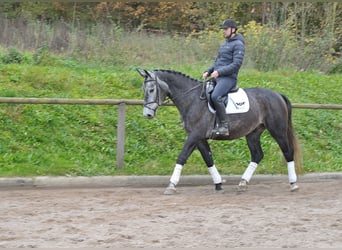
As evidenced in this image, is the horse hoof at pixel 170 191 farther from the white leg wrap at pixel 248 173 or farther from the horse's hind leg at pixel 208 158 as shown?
the white leg wrap at pixel 248 173

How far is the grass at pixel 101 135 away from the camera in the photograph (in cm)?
1118

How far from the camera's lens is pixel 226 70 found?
1000 centimetres

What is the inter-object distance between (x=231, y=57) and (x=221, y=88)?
0.53 metres

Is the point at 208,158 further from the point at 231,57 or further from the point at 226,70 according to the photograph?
the point at 231,57

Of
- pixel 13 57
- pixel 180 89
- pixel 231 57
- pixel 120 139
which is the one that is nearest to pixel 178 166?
pixel 180 89

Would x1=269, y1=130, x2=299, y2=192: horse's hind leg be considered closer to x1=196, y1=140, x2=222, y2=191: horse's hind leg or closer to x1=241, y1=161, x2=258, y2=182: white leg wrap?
x1=241, y1=161, x2=258, y2=182: white leg wrap

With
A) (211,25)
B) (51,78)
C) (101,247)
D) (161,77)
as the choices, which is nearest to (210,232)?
(101,247)

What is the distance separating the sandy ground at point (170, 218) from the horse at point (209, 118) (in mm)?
470

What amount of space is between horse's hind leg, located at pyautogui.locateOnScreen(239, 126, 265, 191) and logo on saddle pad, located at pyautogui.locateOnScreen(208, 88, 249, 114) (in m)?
0.71

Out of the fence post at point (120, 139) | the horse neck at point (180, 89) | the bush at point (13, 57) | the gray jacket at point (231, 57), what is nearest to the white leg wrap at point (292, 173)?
the gray jacket at point (231, 57)

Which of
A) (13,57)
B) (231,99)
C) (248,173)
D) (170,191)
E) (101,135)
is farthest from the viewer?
(13,57)

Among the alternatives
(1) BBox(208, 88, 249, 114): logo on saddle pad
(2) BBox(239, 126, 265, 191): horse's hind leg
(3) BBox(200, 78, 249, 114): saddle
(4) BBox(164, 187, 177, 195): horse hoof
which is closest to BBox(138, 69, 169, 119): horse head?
(3) BBox(200, 78, 249, 114): saddle

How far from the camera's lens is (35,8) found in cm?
2219

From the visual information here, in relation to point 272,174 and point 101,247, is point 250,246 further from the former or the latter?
point 272,174
